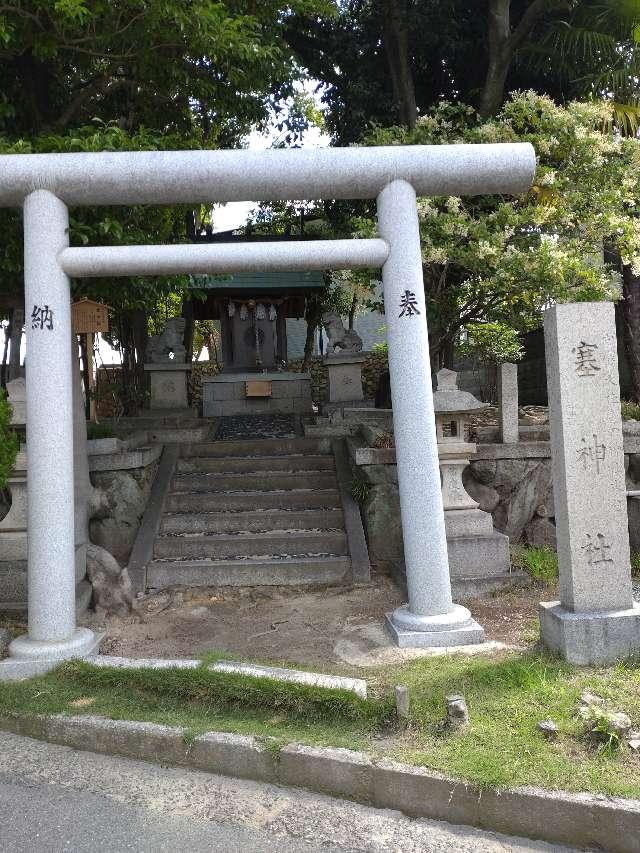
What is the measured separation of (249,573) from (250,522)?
109cm

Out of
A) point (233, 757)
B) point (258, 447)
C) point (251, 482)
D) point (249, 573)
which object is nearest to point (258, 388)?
point (258, 447)

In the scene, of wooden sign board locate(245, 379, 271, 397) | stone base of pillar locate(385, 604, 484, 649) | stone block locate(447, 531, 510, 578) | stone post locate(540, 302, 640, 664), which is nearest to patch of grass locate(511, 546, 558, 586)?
stone block locate(447, 531, 510, 578)

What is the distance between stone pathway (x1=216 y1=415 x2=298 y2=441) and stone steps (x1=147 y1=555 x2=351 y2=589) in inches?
170

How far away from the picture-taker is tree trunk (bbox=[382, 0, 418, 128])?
1188 cm

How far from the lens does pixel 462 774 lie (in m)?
3.44

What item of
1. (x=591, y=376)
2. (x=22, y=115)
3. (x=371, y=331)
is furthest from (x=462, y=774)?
(x=371, y=331)

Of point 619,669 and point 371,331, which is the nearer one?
point 619,669

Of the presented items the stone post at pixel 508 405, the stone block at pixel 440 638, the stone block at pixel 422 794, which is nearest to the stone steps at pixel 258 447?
the stone post at pixel 508 405

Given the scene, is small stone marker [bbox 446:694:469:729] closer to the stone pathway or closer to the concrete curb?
the concrete curb

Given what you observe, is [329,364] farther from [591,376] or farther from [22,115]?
[591,376]

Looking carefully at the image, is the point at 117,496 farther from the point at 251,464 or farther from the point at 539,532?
the point at 539,532

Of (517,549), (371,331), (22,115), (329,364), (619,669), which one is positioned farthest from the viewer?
(371,331)

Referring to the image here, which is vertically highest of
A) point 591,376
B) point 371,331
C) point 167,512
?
point 371,331

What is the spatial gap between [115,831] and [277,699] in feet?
4.01
